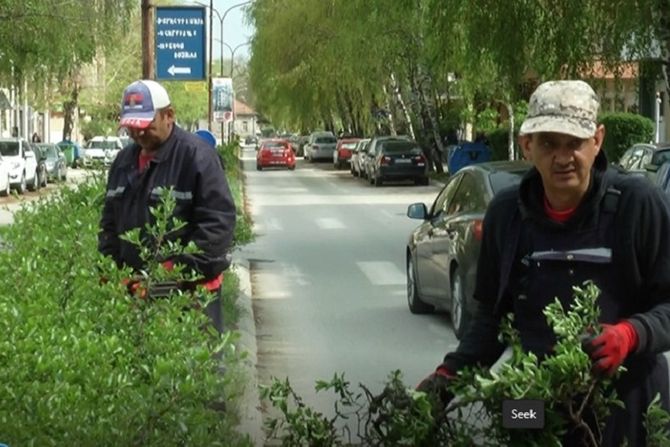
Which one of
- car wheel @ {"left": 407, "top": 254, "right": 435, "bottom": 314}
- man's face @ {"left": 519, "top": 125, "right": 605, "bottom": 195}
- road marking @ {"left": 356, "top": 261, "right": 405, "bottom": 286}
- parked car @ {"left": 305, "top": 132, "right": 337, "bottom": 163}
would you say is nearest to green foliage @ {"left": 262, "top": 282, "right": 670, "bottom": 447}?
man's face @ {"left": 519, "top": 125, "right": 605, "bottom": 195}

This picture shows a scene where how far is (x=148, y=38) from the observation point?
63.8ft

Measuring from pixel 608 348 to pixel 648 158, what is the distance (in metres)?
14.6

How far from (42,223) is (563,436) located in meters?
6.65

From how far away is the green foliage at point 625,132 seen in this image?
37.1 m

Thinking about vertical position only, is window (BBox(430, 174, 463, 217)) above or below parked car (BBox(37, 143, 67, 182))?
above

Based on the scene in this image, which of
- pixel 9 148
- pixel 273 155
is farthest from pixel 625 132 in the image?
pixel 273 155

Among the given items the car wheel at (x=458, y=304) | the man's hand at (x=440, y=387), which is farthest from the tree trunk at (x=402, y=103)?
the man's hand at (x=440, y=387)

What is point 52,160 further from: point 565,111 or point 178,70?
point 565,111

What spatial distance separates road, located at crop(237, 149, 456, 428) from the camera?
40.0 ft

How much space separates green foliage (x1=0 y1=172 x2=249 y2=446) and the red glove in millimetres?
1460

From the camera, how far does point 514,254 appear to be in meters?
4.30

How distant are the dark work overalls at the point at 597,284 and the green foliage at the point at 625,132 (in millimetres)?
33202

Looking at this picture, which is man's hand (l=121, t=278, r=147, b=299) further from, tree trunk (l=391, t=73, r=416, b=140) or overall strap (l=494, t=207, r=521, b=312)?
tree trunk (l=391, t=73, r=416, b=140)

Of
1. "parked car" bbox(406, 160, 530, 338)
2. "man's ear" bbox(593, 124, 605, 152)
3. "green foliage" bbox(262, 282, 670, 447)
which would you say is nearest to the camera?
"green foliage" bbox(262, 282, 670, 447)
